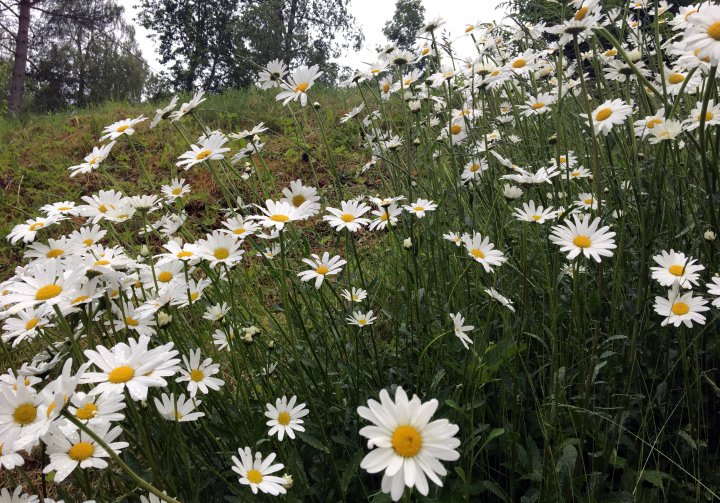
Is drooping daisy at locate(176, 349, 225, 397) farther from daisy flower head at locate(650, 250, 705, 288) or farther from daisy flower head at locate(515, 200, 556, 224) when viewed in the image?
daisy flower head at locate(650, 250, 705, 288)

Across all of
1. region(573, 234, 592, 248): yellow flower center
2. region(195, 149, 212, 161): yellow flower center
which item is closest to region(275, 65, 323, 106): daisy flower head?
region(195, 149, 212, 161): yellow flower center

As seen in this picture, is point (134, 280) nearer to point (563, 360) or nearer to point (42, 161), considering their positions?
point (563, 360)

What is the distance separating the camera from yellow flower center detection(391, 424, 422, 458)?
0.65 metres

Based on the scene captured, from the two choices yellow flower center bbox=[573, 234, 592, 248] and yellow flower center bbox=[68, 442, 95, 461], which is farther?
yellow flower center bbox=[573, 234, 592, 248]

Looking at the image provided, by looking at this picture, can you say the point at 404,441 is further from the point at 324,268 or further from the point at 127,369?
the point at 324,268

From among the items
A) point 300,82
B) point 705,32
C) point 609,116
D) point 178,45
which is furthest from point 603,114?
point 178,45

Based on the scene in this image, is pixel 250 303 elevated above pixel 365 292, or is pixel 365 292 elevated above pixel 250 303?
pixel 250 303

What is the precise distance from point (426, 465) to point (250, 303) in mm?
1905

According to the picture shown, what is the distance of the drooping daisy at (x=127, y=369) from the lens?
81 cm

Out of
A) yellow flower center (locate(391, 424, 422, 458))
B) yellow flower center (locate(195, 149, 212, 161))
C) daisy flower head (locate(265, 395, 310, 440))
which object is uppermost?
yellow flower center (locate(195, 149, 212, 161))

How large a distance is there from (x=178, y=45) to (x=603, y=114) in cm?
2131

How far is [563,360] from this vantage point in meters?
1.38

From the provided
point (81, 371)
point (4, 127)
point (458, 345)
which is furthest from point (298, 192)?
point (4, 127)

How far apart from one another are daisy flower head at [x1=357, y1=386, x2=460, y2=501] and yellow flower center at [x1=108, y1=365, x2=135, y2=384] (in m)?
0.43
